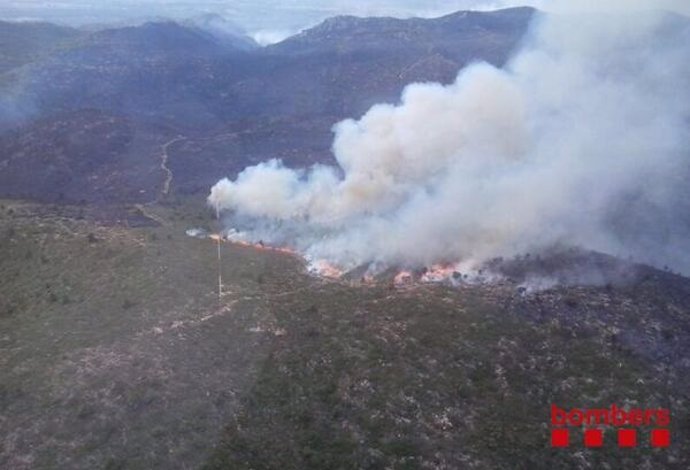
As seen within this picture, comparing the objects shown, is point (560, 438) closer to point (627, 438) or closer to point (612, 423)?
point (612, 423)

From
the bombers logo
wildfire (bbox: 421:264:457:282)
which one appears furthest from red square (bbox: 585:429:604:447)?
wildfire (bbox: 421:264:457:282)

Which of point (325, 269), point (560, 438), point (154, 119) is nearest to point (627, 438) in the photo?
point (560, 438)

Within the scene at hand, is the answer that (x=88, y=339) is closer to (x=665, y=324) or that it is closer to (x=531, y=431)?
(x=531, y=431)

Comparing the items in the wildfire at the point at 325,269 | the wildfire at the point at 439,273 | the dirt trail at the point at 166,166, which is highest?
the wildfire at the point at 439,273

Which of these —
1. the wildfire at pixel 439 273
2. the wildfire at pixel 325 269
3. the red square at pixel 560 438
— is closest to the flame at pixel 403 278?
the wildfire at pixel 439 273

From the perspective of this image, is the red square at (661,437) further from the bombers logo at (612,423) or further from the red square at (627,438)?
the red square at (627,438)

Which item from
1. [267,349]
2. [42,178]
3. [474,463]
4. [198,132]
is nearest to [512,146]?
[267,349]
